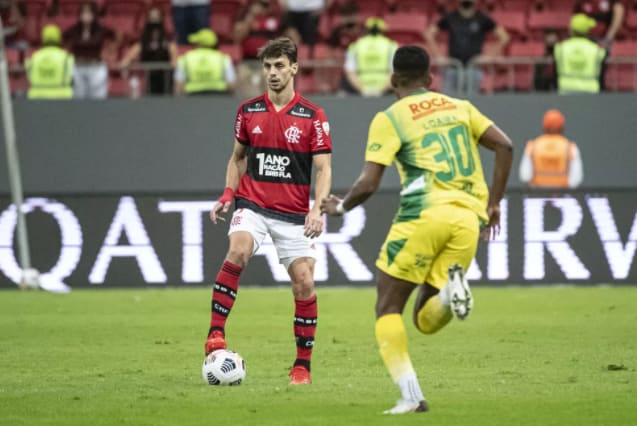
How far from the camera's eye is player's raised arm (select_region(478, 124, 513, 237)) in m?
8.77

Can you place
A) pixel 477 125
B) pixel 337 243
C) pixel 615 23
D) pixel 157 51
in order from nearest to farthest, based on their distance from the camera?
pixel 477 125
pixel 337 243
pixel 157 51
pixel 615 23

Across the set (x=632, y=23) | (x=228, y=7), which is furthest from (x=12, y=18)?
(x=632, y=23)

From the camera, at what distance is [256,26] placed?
2364cm

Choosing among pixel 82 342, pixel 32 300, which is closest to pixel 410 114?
pixel 82 342

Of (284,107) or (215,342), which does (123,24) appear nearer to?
(284,107)

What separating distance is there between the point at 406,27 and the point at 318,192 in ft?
48.4

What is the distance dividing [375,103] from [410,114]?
1439cm

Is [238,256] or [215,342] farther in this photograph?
[238,256]

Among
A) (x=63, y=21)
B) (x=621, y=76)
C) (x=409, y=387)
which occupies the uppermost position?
(x=63, y=21)

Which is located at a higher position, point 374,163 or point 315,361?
point 374,163

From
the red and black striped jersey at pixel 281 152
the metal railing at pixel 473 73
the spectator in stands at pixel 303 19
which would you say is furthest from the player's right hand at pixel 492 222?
the spectator in stands at pixel 303 19

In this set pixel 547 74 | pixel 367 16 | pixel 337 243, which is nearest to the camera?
pixel 337 243

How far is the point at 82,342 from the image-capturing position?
13414 mm

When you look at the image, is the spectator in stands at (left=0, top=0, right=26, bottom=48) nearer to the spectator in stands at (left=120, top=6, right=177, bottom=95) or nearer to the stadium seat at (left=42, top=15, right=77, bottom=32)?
the stadium seat at (left=42, top=15, right=77, bottom=32)
